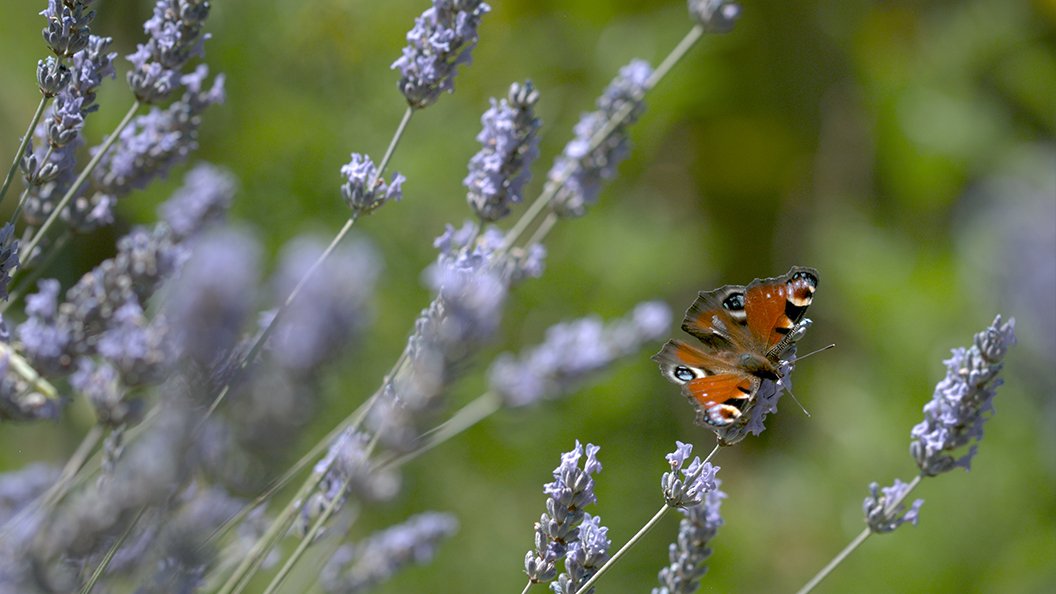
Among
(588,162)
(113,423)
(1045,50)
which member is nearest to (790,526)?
(1045,50)

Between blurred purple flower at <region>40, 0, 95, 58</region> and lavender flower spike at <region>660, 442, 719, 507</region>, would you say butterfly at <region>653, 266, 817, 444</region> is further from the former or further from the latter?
blurred purple flower at <region>40, 0, 95, 58</region>

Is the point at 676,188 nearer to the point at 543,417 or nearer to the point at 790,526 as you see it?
the point at 790,526

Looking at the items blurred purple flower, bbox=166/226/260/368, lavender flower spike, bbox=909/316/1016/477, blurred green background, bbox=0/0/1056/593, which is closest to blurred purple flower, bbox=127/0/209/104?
blurred purple flower, bbox=166/226/260/368

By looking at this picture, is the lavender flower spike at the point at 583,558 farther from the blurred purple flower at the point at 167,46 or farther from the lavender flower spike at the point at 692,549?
the blurred purple flower at the point at 167,46

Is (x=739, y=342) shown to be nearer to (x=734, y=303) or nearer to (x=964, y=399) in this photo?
(x=734, y=303)

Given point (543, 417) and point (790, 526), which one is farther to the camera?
point (790, 526)

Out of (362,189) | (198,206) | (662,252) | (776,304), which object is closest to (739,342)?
(776,304)
